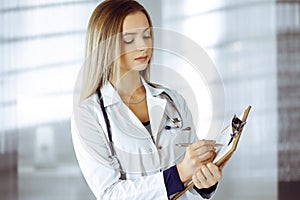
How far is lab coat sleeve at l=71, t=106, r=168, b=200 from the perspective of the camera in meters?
1.01

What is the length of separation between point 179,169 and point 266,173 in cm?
178

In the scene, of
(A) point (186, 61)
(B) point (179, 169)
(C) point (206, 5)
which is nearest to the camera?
(B) point (179, 169)

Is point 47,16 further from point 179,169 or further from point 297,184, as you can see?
point 179,169

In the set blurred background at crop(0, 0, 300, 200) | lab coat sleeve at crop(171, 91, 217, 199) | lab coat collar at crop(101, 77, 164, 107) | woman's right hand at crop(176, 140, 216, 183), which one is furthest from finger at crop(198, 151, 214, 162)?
blurred background at crop(0, 0, 300, 200)

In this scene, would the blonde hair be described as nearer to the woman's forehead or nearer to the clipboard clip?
the woman's forehead

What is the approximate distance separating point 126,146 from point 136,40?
0.66 feet

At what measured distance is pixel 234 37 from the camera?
265 cm

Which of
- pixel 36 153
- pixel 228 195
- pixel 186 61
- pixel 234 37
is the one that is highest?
pixel 234 37

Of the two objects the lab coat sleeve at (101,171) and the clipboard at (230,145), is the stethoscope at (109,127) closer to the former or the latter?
the lab coat sleeve at (101,171)

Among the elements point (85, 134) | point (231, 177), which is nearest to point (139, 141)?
point (85, 134)

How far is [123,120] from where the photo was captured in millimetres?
1069

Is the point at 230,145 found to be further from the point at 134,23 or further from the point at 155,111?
the point at 134,23

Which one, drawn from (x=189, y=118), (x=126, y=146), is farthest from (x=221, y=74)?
(x=126, y=146)

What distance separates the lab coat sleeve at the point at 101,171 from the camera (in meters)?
1.01
